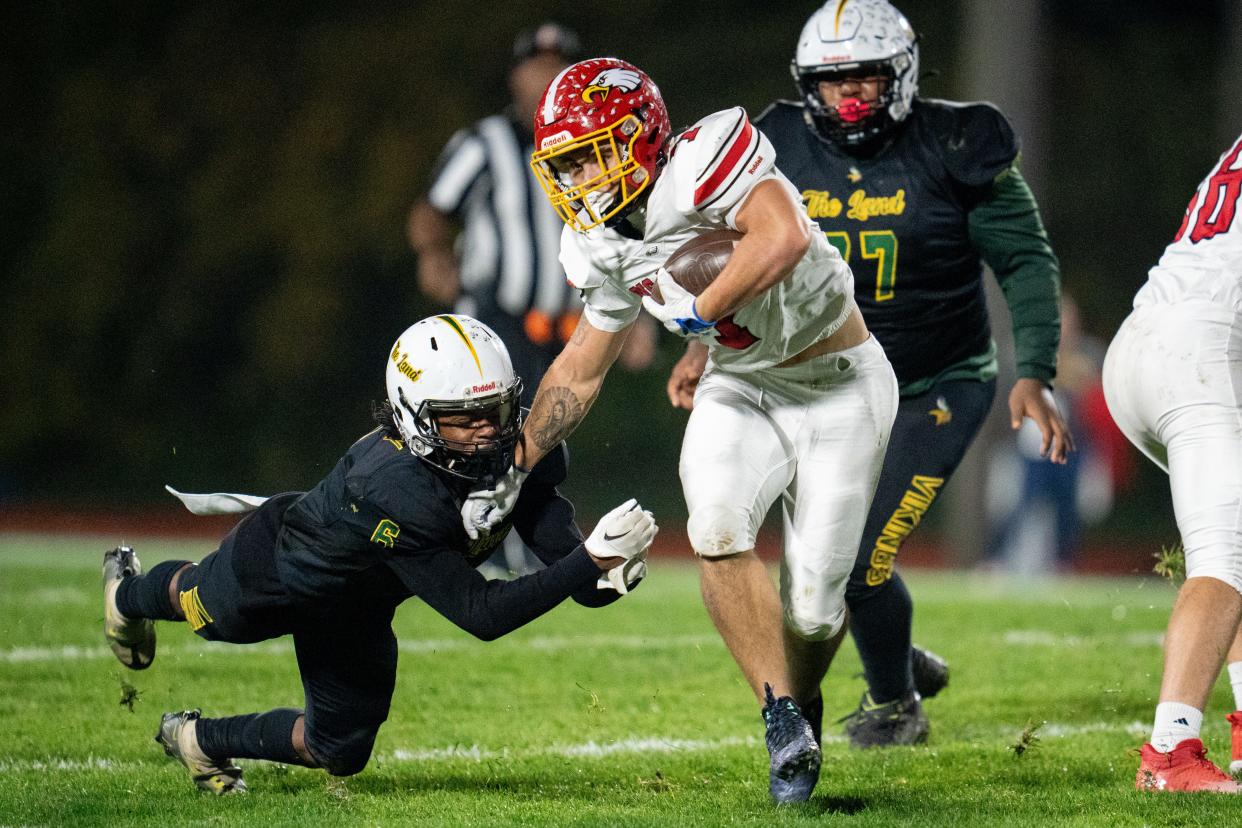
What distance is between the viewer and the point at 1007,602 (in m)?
7.47

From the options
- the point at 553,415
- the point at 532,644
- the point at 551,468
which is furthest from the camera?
the point at 532,644

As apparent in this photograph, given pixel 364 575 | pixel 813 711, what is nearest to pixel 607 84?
pixel 364 575

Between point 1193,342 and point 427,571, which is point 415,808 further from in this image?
point 1193,342

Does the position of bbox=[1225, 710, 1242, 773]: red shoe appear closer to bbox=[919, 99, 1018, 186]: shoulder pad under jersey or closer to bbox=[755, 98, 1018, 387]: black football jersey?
bbox=[755, 98, 1018, 387]: black football jersey

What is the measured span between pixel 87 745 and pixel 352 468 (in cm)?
118

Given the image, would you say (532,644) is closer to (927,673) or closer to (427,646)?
(427,646)

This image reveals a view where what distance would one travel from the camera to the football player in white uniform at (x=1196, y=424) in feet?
11.5

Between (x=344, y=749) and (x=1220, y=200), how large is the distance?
2280 millimetres

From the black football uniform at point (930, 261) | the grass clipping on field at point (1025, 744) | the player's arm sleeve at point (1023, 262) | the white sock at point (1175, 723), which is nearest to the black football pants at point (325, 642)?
the black football uniform at point (930, 261)

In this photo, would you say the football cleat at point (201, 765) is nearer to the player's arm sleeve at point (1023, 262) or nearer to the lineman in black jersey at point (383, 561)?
the lineman in black jersey at point (383, 561)

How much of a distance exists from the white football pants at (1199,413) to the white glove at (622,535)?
1121 millimetres

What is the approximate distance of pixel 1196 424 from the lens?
141 inches

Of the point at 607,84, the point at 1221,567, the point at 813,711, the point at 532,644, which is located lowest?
the point at 532,644

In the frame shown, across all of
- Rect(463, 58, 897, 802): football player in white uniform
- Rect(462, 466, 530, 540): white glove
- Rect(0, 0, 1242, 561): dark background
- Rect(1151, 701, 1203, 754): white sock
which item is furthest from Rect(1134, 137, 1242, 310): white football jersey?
Rect(0, 0, 1242, 561): dark background
